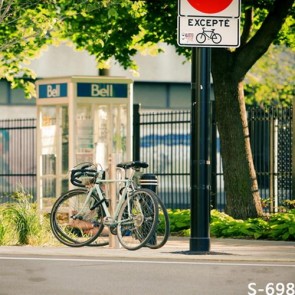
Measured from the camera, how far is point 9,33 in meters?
22.9

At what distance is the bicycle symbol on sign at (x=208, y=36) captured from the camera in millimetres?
13391

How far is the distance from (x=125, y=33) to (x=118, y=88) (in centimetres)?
337

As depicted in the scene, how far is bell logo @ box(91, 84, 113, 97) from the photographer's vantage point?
62.7 feet

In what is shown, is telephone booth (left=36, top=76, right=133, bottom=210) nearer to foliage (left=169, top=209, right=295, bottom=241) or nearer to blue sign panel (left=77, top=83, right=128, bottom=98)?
blue sign panel (left=77, top=83, right=128, bottom=98)

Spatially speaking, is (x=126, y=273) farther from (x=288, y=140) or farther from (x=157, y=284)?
(x=288, y=140)

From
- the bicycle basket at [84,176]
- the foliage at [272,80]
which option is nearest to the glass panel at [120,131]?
the bicycle basket at [84,176]

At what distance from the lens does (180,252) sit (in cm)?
1352

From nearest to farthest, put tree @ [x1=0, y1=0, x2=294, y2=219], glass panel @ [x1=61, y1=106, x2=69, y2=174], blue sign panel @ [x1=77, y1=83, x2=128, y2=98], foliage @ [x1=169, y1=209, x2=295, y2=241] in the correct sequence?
1. foliage @ [x1=169, y1=209, x2=295, y2=241]
2. blue sign panel @ [x1=77, y1=83, x2=128, y2=98]
3. glass panel @ [x1=61, y1=106, x2=69, y2=174]
4. tree @ [x1=0, y1=0, x2=294, y2=219]

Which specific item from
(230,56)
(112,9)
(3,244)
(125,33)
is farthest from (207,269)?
(125,33)

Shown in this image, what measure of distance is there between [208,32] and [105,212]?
2.59m

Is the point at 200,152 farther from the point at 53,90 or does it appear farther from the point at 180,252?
the point at 53,90

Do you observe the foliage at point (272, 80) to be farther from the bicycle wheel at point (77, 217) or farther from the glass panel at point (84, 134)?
the bicycle wheel at point (77, 217)

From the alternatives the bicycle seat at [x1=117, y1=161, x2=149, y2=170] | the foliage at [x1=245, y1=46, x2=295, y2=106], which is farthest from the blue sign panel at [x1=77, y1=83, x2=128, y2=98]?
the foliage at [x1=245, y1=46, x2=295, y2=106]

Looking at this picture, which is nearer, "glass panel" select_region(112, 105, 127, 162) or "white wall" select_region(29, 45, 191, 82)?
"glass panel" select_region(112, 105, 127, 162)
